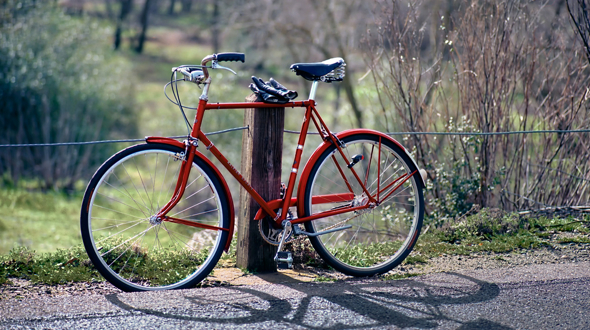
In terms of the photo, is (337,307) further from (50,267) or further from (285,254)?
(50,267)

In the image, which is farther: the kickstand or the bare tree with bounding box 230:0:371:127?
the bare tree with bounding box 230:0:371:127

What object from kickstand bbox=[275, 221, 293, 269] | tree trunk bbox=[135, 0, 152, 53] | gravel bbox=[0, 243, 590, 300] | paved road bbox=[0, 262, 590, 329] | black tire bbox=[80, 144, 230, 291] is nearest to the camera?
paved road bbox=[0, 262, 590, 329]

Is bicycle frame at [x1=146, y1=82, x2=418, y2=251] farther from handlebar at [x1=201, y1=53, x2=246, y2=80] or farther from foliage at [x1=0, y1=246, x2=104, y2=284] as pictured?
foliage at [x1=0, y1=246, x2=104, y2=284]

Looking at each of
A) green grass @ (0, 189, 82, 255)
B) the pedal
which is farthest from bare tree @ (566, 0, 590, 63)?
green grass @ (0, 189, 82, 255)

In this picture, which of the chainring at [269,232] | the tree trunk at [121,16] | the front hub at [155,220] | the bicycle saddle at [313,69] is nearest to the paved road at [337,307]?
the chainring at [269,232]

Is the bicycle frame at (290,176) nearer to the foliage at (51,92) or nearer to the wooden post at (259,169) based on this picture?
the wooden post at (259,169)

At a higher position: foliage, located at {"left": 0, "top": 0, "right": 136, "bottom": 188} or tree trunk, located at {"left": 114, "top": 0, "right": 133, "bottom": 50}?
tree trunk, located at {"left": 114, "top": 0, "right": 133, "bottom": 50}

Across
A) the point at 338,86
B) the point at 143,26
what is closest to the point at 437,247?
the point at 338,86

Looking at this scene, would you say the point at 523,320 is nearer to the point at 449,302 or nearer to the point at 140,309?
the point at 449,302

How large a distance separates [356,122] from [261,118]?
15087mm

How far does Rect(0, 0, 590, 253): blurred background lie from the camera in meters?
5.43

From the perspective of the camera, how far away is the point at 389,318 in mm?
3156

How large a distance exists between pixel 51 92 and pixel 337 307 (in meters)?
18.8

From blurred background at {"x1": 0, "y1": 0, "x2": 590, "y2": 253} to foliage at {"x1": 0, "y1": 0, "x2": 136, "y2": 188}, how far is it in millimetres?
56
